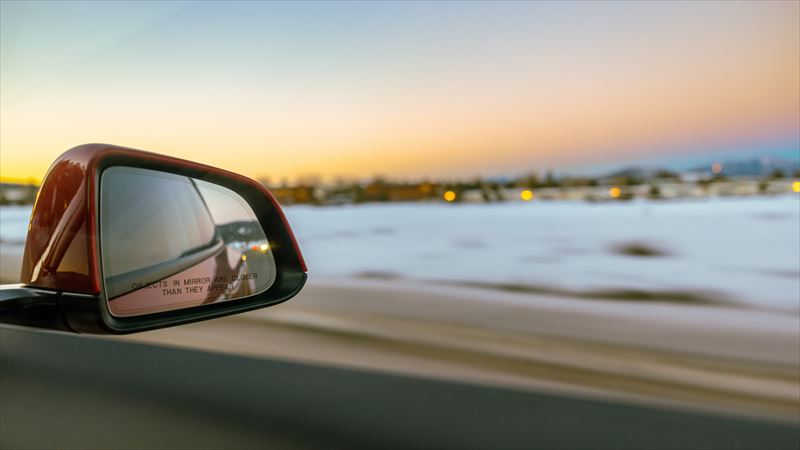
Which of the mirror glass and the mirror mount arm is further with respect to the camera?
the mirror glass

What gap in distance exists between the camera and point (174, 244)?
1.70 m

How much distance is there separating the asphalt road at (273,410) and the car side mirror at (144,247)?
1.18 m

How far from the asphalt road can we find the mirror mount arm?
1.75 metres

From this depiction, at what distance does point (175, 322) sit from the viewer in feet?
4.45

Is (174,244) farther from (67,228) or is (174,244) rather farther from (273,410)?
(273,410)

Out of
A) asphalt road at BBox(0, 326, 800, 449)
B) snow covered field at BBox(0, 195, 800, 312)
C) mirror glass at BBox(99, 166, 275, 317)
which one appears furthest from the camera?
snow covered field at BBox(0, 195, 800, 312)

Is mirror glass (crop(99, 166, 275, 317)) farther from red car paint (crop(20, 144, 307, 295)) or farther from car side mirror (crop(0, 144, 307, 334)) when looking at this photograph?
red car paint (crop(20, 144, 307, 295))

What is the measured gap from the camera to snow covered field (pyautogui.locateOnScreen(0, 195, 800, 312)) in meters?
5.43

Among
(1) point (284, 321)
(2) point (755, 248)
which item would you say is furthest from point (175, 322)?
(2) point (755, 248)

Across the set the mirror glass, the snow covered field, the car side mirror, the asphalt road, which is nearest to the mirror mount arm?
the car side mirror

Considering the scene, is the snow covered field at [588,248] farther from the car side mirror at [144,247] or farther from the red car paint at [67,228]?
the red car paint at [67,228]

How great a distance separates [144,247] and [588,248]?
6.58 m

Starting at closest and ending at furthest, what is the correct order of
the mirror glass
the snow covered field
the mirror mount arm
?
the mirror mount arm < the mirror glass < the snow covered field

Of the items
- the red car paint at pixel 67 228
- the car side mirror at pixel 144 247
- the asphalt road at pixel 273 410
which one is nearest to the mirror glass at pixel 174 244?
the car side mirror at pixel 144 247
